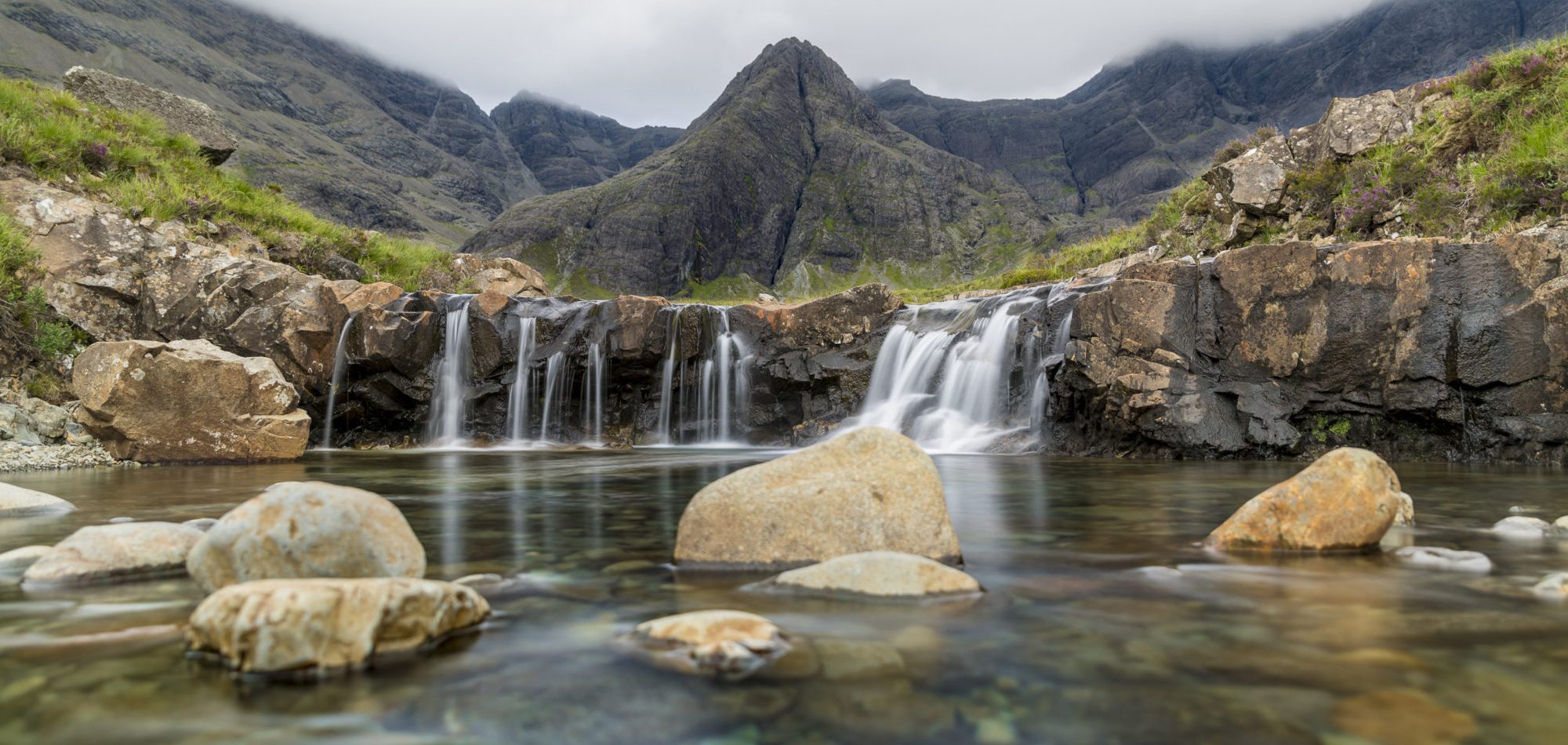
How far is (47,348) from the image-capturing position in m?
13.8

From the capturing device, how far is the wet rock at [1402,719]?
238 cm

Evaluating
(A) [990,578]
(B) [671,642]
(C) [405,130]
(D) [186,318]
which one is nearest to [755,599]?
(B) [671,642]

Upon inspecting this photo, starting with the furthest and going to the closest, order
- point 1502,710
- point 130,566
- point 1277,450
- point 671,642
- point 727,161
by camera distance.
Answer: point 727,161
point 1277,450
point 130,566
point 671,642
point 1502,710

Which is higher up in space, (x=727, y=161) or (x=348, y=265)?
(x=727, y=161)

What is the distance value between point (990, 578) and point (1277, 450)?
10.8 m

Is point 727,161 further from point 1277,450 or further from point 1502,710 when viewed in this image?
point 1502,710

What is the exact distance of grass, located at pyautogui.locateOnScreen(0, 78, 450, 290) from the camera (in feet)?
57.1

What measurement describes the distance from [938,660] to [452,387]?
1918 cm

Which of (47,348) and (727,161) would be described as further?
(727,161)

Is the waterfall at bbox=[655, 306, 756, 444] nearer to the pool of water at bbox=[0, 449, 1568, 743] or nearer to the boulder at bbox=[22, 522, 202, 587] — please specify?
the pool of water at bbox=[0, 449, 1568, 743]

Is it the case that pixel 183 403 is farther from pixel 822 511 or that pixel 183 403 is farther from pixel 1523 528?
pixel 1523 528

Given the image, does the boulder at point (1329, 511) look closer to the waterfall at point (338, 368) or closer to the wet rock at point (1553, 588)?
the wet rock at point (1553, 588)

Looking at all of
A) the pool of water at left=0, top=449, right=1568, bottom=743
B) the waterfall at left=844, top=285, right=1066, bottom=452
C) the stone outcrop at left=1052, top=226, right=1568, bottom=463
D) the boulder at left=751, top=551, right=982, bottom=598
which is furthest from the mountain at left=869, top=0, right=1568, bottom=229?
the boulder at left=751, top=551, right=982, bottom=598

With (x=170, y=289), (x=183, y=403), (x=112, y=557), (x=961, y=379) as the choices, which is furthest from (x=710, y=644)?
(x=170, y=289)
